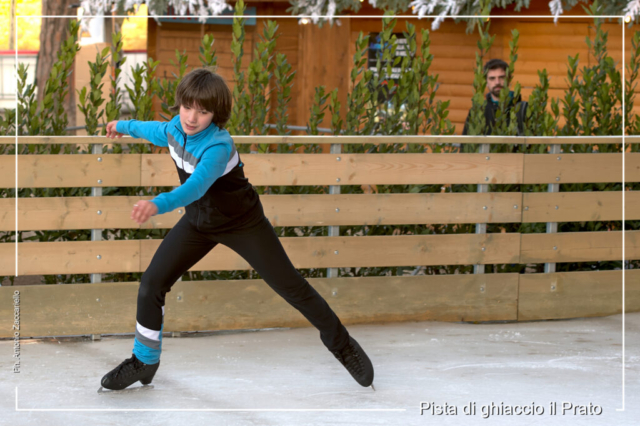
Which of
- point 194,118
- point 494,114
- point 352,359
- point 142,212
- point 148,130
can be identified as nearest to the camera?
point 142,212

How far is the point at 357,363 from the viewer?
396 centimetres

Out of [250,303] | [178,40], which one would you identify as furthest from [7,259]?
[178,40]

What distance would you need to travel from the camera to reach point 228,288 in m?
5.10

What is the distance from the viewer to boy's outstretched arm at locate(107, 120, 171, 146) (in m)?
3.82

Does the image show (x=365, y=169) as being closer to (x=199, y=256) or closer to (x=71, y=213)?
(x=199, y=256)

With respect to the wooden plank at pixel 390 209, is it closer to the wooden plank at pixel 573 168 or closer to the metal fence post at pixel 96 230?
the wooden plank at pixel 573 168

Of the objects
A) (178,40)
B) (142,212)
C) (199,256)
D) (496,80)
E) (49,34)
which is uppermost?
(178,40)

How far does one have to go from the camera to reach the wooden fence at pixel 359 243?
483 cm

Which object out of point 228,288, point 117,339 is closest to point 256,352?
point 228,288

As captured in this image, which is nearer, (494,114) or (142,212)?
(142,212)

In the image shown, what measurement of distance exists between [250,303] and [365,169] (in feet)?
3.90

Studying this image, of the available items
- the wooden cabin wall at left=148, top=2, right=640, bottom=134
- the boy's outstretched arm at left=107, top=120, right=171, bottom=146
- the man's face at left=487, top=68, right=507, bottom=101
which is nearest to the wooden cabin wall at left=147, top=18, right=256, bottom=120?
the wooden cabin wall at left=148, top=2, right=640, bottom=134

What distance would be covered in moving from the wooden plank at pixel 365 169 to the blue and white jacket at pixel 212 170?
1132 mm

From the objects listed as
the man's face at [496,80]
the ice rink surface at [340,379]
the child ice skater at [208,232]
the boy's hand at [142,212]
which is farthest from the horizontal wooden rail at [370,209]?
the boy's hand at [142,212]
